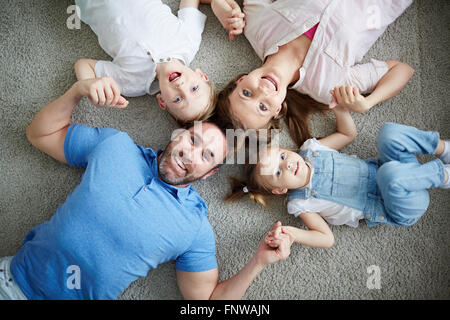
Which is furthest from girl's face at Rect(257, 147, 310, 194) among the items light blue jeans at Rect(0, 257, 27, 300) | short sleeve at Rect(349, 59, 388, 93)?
light blue jeans at Rect(0, 257, 27, 300)

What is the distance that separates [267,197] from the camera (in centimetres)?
126

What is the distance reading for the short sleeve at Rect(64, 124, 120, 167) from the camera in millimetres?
1062

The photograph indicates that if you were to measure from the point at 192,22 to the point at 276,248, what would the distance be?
0.88 meters

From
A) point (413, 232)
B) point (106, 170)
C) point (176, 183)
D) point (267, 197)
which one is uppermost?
point (106, 170)

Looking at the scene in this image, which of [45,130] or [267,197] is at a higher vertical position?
[45,130]

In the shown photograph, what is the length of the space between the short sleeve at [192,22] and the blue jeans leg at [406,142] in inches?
30.2

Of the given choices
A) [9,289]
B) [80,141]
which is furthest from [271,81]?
[9,289]

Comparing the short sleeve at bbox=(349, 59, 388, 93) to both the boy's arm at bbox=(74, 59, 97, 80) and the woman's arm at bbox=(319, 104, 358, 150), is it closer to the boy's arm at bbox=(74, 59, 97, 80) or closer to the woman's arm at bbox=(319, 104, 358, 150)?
the woman's arm at bbox=(319, 104, 358, 150)

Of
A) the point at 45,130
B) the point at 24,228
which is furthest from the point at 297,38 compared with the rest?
the point at 24,228

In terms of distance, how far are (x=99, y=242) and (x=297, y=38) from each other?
3.15ft

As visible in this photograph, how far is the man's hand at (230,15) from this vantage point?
4.08ft

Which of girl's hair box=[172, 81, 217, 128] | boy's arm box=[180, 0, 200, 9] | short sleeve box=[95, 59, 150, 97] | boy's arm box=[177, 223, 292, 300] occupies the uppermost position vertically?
boy's arm box=[180, 0, 200, 9]
